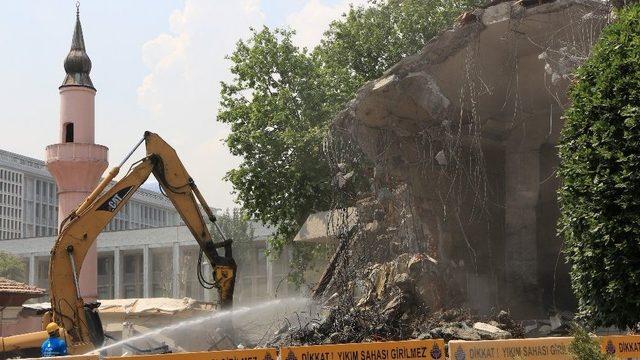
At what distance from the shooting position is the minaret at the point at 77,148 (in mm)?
32219

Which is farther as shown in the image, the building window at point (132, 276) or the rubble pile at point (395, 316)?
the building window at point (132, 276)

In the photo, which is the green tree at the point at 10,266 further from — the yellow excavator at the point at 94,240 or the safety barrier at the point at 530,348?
the safety barrier at the point at 530,348

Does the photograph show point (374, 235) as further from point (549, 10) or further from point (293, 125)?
point (293, 125)

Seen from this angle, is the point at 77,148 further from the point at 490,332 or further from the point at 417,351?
the point at 417,351

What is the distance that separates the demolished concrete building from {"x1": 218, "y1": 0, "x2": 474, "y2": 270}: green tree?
9.54 metres

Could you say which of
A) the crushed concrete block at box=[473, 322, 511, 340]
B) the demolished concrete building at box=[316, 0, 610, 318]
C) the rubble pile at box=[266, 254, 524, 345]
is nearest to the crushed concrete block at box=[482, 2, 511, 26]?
the demolished concrete building at box=[316, 0, 610, 318]

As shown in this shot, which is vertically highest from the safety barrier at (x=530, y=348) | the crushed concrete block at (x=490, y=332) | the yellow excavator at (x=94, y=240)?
the yellow excavator at (x=94, y=240)

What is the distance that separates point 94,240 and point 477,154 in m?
9.19

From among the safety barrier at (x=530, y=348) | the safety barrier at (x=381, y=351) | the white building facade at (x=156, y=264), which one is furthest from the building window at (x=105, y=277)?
the safety barrier at (x=530, y=348)

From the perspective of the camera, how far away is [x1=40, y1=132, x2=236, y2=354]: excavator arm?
52.6 ft

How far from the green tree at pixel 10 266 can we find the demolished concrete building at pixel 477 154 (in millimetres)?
57875

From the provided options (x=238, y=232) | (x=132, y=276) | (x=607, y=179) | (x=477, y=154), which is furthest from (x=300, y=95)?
(x=132, y=276)

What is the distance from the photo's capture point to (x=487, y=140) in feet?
70.3

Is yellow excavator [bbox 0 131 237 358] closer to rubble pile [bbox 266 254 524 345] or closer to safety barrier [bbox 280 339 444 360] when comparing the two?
rubble pile [bbox 266 254 524 345]
